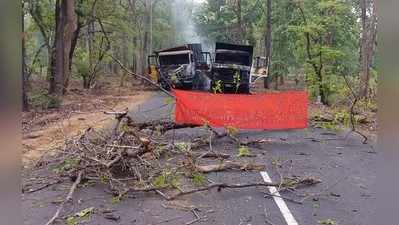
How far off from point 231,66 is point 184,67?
3646mm

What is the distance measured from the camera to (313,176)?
7750 millimetres

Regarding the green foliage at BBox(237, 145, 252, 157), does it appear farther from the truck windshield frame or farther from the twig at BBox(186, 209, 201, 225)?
the truck windshield frame

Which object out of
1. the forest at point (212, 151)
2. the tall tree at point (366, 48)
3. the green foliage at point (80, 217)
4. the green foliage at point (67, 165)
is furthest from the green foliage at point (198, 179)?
the tall tree at point (366, 48)

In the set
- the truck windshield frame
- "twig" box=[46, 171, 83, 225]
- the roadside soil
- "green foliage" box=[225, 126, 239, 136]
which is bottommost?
the roadside soil

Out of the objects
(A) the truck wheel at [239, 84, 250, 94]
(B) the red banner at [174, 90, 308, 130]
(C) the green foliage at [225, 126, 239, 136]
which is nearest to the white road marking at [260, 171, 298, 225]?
(C) the green foliage at [225, 126, 239, 136]

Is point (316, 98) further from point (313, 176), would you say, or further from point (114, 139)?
point (114, 139)

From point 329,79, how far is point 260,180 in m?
13.0

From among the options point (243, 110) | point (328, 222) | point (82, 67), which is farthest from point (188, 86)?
point (328, 222)

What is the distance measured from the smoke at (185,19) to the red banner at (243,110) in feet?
156

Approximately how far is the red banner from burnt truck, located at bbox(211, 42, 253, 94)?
1382 centimetres

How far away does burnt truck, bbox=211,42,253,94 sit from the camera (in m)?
25.3

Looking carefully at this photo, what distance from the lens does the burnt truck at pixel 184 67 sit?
2781 centimetres

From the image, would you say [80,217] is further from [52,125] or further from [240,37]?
[240,37]

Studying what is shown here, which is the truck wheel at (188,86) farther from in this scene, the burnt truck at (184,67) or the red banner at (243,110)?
the red banner at (243,110)
